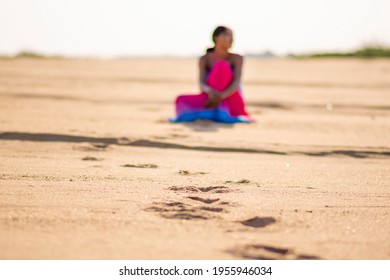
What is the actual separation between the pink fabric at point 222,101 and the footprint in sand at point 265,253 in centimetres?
420

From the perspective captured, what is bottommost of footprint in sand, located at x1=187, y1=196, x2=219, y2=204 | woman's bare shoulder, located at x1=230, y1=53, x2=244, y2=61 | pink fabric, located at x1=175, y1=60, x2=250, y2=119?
footprint in sand, located at x1=187, y1=196, x2=219, y2=204

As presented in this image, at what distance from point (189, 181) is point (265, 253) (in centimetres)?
119

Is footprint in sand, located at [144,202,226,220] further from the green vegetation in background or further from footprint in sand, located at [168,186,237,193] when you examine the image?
the green vegetation in background

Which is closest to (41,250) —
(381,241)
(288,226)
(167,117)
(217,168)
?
(288,226)

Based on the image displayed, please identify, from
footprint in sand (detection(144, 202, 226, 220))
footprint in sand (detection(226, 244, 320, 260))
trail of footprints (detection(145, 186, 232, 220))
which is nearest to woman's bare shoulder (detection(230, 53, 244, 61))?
trail of footprints (detection(145, 186, 232, 220))

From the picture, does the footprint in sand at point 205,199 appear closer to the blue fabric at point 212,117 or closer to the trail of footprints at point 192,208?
the trail of footprints at point 192,208

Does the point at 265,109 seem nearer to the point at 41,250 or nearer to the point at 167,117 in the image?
the point at 167,117

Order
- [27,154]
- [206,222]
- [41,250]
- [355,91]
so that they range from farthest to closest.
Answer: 1. [355,91]
2. [27,154]
3. [206,222]
4. [41,250]

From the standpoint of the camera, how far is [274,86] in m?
10.5

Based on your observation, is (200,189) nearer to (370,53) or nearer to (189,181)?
(189,181)

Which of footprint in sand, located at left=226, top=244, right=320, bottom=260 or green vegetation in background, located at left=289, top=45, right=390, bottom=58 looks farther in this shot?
green vegetation in background, located at left=289, top=45, right=390, bottom=58

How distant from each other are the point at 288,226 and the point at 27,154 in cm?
212

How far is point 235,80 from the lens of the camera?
6.73 m

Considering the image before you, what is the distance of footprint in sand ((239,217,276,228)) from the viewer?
108 inches
